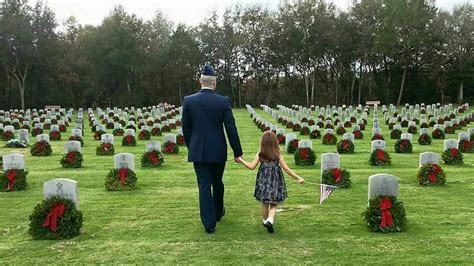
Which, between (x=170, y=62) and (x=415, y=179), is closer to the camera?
(x=415, y=179)

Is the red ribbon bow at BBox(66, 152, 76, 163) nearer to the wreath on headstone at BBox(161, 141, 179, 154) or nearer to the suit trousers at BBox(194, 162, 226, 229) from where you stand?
the wreath on headstone at BBox(161, 141, 179, 154)

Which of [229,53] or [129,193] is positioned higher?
[229,53]

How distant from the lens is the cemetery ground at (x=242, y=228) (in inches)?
267

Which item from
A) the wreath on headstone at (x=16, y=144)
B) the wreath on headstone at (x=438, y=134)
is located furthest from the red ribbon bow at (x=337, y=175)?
the wreath on headstone at (x=16, y=144)

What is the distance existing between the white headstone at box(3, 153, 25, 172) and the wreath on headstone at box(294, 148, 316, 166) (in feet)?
26.2

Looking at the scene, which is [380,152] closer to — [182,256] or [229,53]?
[182,256]

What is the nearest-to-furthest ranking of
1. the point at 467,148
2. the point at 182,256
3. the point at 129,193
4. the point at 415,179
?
1. the point at 182,256
2. the point at 129,193
3. the point at 415,179
4. the point at 467,148

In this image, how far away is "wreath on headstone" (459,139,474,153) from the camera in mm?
18875

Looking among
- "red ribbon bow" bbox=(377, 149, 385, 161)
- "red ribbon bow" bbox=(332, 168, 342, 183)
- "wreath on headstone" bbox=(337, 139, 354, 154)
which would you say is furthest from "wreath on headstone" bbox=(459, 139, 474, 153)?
"red ribbon bow" bbox=(332, 168, 342, 183)

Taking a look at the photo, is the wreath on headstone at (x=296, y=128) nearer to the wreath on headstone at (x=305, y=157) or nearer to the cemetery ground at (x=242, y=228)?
the wreath on headstone at (x=305, y=157)

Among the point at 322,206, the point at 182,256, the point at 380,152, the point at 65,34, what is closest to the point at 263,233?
the point at 182,256

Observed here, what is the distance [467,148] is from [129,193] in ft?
44.2

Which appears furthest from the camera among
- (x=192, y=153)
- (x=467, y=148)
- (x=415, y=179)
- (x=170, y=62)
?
(x=170, y=62)

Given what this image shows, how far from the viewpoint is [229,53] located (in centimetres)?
6159
